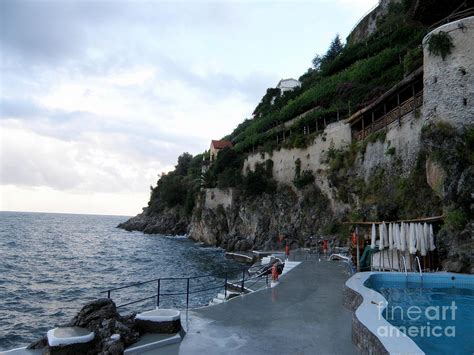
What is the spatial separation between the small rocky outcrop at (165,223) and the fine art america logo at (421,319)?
207 ft

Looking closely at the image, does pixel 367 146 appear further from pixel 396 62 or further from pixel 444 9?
pixel 396 62

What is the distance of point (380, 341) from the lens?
5.78 meters

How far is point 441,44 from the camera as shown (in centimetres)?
1839

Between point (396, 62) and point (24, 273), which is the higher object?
point (396, 62)

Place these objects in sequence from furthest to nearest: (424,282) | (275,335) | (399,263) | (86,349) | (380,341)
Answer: (399,263) → (424,282) → (275,335) → (86,349) → (380,341)

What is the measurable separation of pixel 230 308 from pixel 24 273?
83.1 feet

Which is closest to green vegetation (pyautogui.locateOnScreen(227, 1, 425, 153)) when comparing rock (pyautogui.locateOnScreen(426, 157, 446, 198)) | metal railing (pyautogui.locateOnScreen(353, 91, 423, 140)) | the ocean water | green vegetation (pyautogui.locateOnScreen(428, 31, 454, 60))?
metal railing (pyautogui.locateOnScreen(353, 91, 423, 140))

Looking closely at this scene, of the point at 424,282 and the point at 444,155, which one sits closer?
the point at 424,282

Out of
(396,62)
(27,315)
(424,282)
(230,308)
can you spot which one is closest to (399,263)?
(424,282)

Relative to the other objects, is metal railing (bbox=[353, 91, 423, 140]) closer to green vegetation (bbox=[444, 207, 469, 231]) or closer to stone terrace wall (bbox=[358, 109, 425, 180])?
stone terrace wall (bbox=[358, 109, 425, 180])

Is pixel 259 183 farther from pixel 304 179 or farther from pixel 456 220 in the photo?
pixel 456 220

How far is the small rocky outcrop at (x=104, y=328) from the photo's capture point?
7.04 m

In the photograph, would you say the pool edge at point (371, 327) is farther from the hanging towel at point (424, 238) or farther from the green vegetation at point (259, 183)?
the green vegetation at point (259, 183)

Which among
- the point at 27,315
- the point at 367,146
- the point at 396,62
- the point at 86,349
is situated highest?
the point at 396,62
